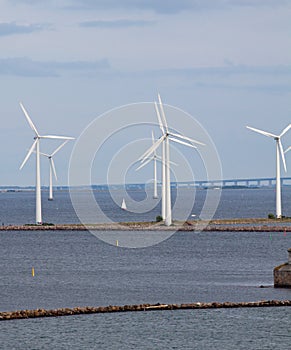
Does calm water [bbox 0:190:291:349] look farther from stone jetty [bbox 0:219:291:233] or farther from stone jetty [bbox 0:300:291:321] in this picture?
stone jetty [bbox 0:219:291:233]

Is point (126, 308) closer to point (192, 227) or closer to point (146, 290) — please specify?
point (146, 290)

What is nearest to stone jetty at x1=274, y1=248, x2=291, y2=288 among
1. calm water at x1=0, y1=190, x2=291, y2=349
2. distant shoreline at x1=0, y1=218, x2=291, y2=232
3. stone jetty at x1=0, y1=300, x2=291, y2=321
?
calm water at x1=0, y1=190, x2=291, y2=349

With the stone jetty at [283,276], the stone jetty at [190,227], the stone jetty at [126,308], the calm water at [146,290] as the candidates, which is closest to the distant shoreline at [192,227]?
the stone jetty at [190,227]

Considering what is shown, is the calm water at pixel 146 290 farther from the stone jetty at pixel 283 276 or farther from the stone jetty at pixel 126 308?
the stone jetty at pixel 283 276

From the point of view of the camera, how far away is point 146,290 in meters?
66.4

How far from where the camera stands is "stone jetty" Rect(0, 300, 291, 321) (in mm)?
52844

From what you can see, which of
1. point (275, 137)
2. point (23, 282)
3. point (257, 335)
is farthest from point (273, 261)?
point (275, 137)

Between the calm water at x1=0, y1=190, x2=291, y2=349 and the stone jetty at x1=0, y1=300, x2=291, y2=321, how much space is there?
1.61 ft

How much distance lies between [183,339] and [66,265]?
3913cm

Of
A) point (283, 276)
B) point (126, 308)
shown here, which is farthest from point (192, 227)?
point (126, 308)

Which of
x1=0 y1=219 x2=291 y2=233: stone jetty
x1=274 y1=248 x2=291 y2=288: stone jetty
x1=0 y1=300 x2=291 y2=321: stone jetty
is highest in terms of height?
x1=0 y1=219 x2=291 y2=233: stone jetty

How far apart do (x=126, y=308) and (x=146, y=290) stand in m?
11.4

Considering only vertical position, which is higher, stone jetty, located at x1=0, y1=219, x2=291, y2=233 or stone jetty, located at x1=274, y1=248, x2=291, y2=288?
stone jetty, located at x1=0, y1=219, x2=291, y2=233

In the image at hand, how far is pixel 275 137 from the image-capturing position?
134 meters
